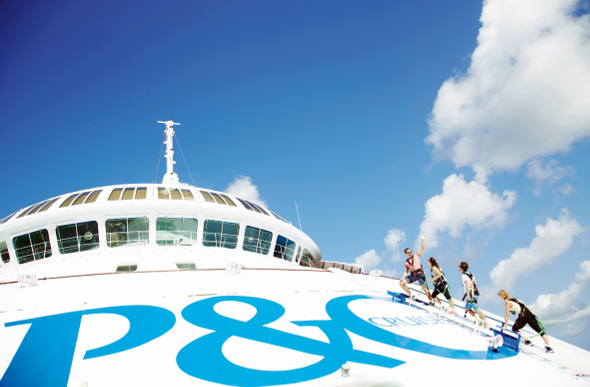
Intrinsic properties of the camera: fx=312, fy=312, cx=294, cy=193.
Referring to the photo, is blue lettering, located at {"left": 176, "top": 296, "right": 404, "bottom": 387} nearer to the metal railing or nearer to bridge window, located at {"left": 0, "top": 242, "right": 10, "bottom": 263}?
the metal railing

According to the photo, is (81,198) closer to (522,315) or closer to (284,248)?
(284,248)

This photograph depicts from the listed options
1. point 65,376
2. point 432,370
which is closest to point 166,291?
point 65,376

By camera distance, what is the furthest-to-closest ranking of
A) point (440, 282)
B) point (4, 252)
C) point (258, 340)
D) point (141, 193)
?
point (141, 193) → point (4, 252) → point (440, 282) → point (258, 340)

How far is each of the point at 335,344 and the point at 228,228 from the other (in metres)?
12.1

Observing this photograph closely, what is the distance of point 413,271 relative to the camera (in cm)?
1124

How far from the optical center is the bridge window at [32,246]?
15922 mm

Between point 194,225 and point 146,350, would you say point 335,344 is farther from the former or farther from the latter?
point 194,225

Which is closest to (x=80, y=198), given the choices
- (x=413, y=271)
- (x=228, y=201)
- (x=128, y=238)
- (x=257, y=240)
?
(x=128, y=238)

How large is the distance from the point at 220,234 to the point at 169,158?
10.7 meters

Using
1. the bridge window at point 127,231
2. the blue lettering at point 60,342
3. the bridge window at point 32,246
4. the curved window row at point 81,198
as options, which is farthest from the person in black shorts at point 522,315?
the bridge window at point 32,246

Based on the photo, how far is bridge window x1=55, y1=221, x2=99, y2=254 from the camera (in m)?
15.8

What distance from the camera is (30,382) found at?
4953mm

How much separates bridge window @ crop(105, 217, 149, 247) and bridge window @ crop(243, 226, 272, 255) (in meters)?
5.40

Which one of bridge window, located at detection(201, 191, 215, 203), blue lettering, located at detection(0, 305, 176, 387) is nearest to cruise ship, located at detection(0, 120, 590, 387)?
blue lettering, located at detection(0, 305, 176, 387)
